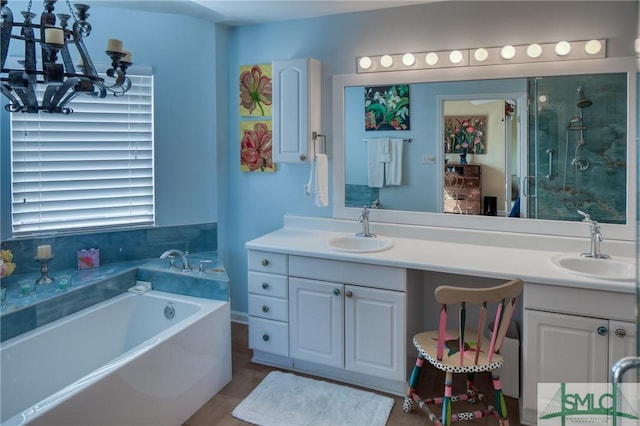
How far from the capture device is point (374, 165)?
3059mm

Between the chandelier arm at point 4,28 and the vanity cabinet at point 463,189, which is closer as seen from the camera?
the chandelier arm at point 4,28

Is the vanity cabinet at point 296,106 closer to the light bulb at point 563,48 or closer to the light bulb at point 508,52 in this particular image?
the light bulb at point 508,52

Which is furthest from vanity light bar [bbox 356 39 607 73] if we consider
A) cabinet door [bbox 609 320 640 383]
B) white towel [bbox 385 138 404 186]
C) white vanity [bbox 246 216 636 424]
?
cabinet door [bbox 609 320 640 383]

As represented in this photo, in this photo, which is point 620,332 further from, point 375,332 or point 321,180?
point 321,180

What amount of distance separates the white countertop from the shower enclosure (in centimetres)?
21

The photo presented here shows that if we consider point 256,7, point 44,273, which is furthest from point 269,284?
point 256,7

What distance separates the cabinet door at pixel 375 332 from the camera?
250 centimetres

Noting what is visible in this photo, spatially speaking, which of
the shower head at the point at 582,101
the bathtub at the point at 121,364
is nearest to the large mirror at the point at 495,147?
the shower head at the point at 582,101

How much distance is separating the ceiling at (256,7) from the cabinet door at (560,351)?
2.02m

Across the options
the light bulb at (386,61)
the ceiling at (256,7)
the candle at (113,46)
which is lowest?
the candle at (113,46)

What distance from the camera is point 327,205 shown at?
320cm

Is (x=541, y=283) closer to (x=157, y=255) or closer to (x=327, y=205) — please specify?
(x=327, y=205)

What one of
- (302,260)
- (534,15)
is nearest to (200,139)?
(302,260)

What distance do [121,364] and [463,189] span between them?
2122 millimetres
